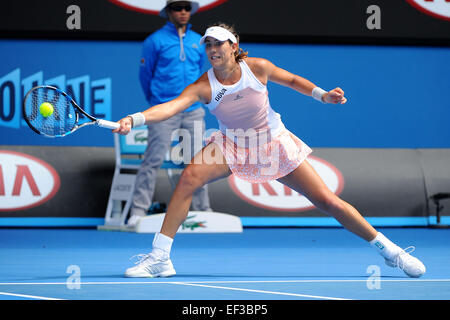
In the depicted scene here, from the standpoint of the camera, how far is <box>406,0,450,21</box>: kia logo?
10.6 m

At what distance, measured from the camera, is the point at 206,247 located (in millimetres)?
7504

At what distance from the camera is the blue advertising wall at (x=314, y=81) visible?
1080cm

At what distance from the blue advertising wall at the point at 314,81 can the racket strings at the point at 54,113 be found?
19.2ft

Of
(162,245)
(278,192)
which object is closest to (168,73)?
(278,192)

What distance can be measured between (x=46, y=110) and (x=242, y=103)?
1275 mm

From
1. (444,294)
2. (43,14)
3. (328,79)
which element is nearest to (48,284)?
(444,294)

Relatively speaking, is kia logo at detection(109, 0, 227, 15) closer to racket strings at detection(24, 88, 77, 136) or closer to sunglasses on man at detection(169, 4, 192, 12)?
sunglasses on man at detection(169, 4, 192, 12)

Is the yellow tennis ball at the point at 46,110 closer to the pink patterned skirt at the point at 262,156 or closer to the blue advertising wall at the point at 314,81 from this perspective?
the pink patterned skirt at the point at 262,156

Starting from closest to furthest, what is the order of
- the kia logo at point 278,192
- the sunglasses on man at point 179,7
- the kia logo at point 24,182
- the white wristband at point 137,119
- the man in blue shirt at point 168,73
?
the white wristband at point 137,119 < the sunglasses on man at point 179,7 < the man in blue shirt at point 168,73 < the kia logo at point 24,182 < the kia logo at point 278,192

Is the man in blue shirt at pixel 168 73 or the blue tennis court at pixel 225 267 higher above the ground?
the man in blue shirt at pixel 168 73

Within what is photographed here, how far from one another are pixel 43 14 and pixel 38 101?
5543 millimetres

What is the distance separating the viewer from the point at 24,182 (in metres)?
9.52

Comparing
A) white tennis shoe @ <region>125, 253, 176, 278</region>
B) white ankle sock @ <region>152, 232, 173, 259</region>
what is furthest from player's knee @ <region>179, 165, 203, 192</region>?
white tennis shoe @ <region>125, 253, 176, 278</region>

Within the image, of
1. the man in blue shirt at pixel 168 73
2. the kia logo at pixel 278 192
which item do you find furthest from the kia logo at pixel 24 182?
the kia logo at pixel 278 192
